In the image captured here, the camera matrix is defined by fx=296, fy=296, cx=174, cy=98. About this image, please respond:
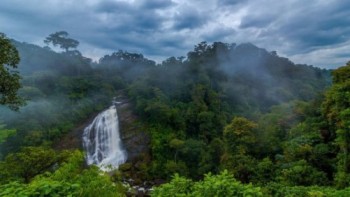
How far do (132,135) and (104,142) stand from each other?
295 cm

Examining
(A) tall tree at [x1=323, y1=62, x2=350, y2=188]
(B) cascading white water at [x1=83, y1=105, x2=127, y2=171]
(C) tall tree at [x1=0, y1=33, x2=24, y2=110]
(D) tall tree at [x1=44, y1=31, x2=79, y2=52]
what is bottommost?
(B) cascading white water at [x1=83, y1=105, x2=127, y2=171]

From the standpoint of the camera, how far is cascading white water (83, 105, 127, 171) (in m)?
27.8

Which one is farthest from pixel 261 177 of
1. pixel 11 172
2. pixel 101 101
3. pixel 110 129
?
pixel 101 101

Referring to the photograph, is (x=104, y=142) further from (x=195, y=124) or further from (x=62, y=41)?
(x=62, y=41)

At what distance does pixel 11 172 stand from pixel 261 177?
13171 mm

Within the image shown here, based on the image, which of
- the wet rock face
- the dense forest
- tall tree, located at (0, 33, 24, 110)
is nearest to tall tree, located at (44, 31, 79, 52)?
the dense forest

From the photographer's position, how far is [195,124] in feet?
107

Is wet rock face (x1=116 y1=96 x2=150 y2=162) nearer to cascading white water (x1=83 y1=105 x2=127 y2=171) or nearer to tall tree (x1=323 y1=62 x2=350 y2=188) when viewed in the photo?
cascading white water (x1=83 y1=105 x2=127 y2=171)

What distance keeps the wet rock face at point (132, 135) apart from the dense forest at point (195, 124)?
68 cm

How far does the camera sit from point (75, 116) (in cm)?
3341

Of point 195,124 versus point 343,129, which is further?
point 195,124

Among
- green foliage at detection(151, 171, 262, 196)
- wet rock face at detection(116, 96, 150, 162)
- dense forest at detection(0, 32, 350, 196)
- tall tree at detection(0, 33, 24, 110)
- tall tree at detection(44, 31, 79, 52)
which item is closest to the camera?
green foliage at detection(151, 171, 262, 196)

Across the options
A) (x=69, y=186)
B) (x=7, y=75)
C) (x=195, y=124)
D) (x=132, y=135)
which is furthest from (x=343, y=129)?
(x=132, y=135)

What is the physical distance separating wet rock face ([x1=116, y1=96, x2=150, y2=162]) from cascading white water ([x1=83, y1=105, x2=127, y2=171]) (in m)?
0.55
